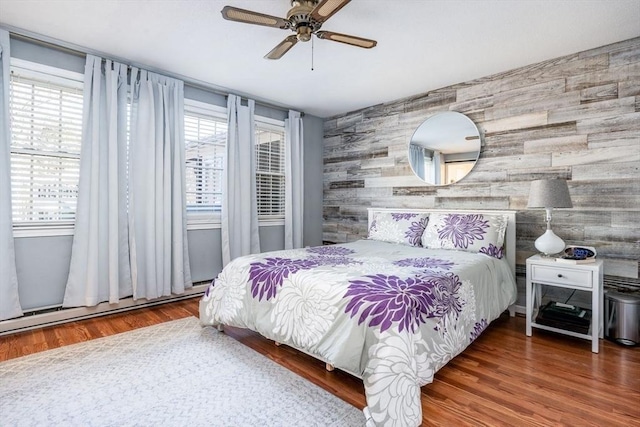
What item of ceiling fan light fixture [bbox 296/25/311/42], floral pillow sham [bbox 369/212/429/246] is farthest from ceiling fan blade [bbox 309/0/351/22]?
floral pillow sham [bbox 369/212/429/246]

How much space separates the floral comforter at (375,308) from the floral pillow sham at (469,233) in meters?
0.16

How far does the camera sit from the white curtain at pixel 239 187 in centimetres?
392

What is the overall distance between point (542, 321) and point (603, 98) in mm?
1990

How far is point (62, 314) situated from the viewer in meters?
2.89

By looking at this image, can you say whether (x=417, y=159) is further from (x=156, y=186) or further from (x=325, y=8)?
(x=156, y=186)

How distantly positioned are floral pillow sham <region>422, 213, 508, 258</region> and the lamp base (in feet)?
1.05

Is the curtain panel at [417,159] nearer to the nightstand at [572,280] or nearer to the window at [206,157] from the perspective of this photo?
the nightstand at [572,280]

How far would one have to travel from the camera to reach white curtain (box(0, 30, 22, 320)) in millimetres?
2553

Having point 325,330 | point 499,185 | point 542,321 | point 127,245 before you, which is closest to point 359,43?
point 325,330

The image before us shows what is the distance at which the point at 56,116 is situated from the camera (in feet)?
9.50

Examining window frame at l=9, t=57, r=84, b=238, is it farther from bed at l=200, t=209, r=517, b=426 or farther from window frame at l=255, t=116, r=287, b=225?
window frame at l=255, t=116, r=287, b=225

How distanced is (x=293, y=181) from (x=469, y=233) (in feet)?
8.08

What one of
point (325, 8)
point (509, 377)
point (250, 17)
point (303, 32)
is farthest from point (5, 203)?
point (509, 377)

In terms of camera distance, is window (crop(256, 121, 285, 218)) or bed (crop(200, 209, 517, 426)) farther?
window (crop(256, 121, 285, 218))
